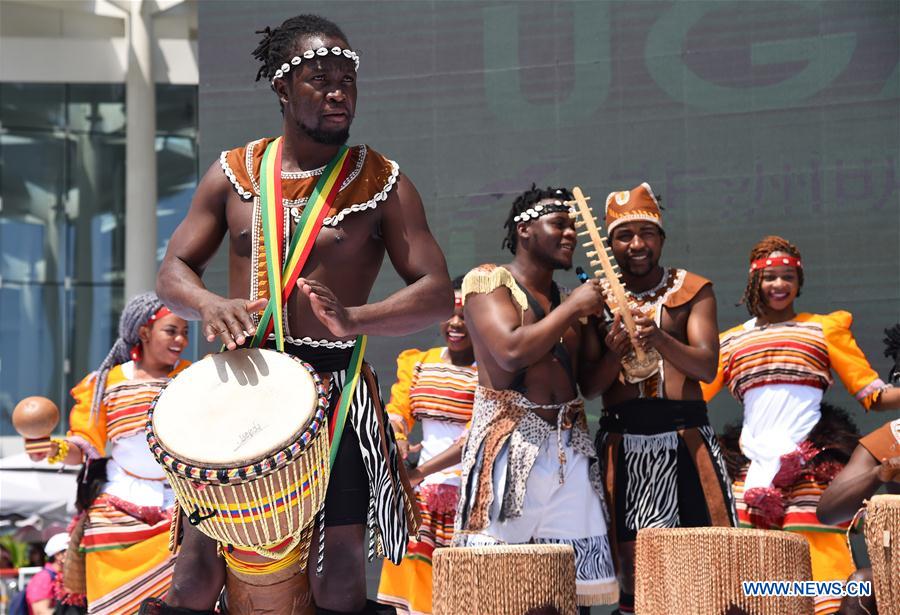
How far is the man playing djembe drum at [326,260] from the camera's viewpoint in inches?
139

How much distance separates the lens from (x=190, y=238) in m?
3.76

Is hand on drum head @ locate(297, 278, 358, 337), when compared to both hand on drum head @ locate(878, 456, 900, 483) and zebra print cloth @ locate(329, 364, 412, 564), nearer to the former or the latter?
zebra print cloth @ locate(329, 364, 412, 564)

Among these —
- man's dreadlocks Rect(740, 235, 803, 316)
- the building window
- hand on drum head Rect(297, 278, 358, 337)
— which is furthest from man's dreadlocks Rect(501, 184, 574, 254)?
the building window

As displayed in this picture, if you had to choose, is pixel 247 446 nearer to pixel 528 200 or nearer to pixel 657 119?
pixel 528 200

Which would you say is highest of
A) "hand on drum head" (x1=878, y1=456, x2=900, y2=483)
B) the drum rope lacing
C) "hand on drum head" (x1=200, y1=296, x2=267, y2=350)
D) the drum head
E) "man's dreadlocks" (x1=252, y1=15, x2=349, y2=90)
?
"man's dreadlocks" (x1=252, y1=15, x2=349, y2=90)

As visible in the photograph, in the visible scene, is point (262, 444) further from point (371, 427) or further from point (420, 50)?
point (420, 50)

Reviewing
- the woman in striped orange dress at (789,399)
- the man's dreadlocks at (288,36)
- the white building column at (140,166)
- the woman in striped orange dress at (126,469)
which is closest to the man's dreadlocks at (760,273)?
the woman in striped orange dress at (789,399)

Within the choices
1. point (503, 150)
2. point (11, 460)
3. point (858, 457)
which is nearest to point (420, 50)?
point (503, 150)

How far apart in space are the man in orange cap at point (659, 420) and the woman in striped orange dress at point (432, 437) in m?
1.45

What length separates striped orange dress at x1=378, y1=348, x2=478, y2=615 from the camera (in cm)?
663

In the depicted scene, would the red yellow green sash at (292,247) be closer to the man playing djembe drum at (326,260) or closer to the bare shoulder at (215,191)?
the man playing djembe drum at (326,260)

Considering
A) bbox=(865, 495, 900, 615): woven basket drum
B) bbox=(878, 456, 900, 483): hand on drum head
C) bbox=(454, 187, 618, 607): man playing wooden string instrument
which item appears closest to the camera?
bbox=(865, 495, 900, 615): woven basket drum

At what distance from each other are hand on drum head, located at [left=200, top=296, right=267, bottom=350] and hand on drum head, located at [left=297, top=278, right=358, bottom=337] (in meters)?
0.16

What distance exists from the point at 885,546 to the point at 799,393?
93.0 inches
